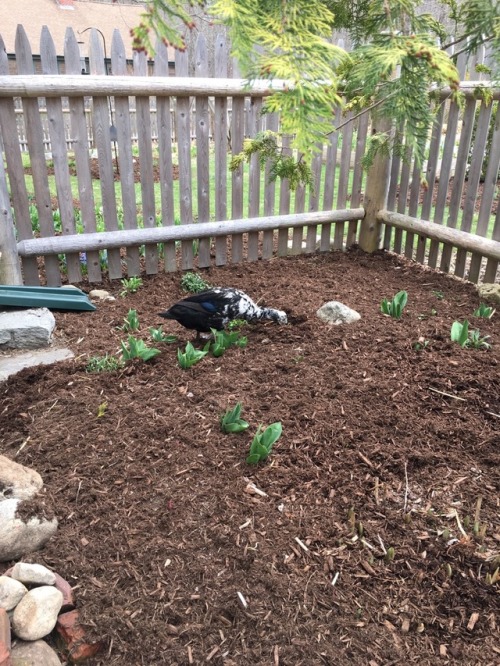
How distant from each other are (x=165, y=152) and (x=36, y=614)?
3779 mm

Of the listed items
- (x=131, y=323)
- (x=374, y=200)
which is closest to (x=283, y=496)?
(x=131, y=323)

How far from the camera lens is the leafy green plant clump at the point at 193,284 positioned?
15.0ft

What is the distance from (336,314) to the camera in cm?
376

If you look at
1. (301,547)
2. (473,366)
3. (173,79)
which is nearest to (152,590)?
(301,547)

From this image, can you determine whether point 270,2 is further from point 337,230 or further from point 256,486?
point 337,230

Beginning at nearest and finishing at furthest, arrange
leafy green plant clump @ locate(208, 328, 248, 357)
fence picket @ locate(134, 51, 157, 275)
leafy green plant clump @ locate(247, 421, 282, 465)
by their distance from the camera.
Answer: leafy green plant clump @ locate(247, 421, 282, 465), leafy green plant clump @ locate(208, 328, 248, 357), fence picket @ locate(134, 51, 157, 275)

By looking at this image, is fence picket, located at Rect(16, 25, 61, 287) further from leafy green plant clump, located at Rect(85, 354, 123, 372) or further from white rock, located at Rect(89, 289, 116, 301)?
leafy green plant clump, located at Rect(85, 354, 123, 372)

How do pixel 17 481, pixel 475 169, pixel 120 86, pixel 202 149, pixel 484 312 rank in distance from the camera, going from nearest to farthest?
pixel 17 481 < pixel 484 312 < pixel 120 86 < pixel 475 169 < pixel 202 149

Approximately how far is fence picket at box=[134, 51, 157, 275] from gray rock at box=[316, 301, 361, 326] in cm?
181

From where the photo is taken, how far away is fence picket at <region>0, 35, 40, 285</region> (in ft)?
13.1

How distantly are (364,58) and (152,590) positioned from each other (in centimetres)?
171

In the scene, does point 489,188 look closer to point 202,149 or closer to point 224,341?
point 202,149

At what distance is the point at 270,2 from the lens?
3.49ft

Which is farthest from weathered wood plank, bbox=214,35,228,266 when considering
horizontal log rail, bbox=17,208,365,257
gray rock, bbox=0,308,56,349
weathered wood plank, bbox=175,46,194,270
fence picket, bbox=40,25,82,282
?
gray rock, bbox=0,308,56,349
